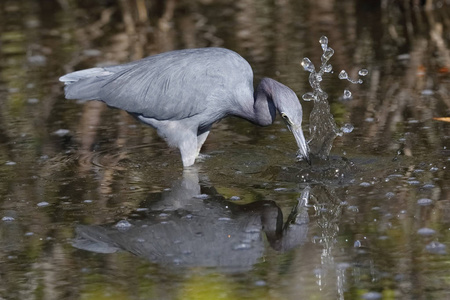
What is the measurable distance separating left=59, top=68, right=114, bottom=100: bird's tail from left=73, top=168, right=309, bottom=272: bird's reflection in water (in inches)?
51.4

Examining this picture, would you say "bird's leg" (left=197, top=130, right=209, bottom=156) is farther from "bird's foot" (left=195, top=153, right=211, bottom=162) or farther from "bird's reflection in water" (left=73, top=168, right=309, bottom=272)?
"bird's reflection in water" (left=73, top=168, right=309, bottom=272)

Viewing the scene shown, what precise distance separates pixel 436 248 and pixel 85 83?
10.6 feet

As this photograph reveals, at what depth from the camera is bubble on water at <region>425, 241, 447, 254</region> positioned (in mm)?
4516

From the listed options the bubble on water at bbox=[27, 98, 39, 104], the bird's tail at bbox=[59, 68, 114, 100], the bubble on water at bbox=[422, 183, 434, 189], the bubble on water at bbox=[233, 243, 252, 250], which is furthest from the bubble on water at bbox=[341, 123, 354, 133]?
the bubble on water at bbox=[27, 98, 39, 104]

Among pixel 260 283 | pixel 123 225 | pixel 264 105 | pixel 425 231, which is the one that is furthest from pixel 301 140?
pixel 260 283

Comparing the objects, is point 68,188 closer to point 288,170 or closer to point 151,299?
point 288,170

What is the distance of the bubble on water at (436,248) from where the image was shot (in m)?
4.52

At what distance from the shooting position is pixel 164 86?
21.1 feet

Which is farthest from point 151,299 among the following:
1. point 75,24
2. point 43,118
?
point 75,24

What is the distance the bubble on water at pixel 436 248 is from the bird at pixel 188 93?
1.44m

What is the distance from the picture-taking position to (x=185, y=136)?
627cm

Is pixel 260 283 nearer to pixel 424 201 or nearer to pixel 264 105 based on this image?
pixel 424 201

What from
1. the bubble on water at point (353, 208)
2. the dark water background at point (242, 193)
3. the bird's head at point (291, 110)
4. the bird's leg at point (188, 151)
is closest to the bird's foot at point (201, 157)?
the dark water background at point (242, 193)

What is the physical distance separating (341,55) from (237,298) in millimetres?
5368
